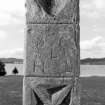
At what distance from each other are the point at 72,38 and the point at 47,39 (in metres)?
0.36

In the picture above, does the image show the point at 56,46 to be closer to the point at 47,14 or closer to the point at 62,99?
the point at 47,14

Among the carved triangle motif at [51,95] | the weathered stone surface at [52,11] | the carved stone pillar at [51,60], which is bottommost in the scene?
the carved triangle motif at [51,95]

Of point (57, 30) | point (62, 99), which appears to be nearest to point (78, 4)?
point (57, 30)

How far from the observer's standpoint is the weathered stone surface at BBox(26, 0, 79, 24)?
3848 mm

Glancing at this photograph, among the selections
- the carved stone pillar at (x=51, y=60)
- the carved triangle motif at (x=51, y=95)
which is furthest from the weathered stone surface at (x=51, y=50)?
the carved triangle motif at (x=51, y=95)

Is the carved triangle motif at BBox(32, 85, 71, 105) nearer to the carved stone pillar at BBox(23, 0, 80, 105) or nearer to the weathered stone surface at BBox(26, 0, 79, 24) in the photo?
the carved stone pillar at BBox(23, 0, 80, 105)

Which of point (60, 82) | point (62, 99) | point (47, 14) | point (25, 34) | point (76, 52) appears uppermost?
point (47, 14)

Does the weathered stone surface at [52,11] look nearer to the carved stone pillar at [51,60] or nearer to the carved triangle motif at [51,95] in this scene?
the carved stone pillar at [51,60]

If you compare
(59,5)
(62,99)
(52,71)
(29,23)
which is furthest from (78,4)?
(62,99)

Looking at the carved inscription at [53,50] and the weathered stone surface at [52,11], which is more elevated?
the weathered stone surface at [52,11]

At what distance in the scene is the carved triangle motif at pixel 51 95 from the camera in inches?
150

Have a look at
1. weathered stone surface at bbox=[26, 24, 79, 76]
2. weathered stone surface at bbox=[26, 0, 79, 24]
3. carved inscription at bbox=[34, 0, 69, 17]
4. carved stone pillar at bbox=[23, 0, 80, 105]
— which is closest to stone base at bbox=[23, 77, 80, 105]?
carved stone pillar at bbox=[23, 0, 80, 105]

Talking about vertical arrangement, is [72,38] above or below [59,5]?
below

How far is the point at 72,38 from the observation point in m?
3.83
